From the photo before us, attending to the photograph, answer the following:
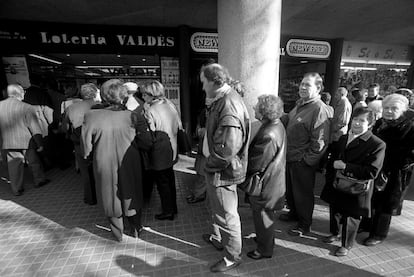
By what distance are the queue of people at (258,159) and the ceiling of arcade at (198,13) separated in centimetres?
266

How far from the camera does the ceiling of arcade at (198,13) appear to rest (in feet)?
13.8

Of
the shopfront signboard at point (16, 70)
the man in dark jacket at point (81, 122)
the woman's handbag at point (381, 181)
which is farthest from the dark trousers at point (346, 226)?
the shopfront signboard at point (16, 70)

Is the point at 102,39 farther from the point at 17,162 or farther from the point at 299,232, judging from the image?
the point at 299,232

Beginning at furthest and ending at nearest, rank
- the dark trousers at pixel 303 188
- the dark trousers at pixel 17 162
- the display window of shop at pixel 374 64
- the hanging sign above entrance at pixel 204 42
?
the display window of shop at pixel 374 64 → the hanging sign above entrance at pixel 204 42 → the dark trousers at pixel 17 162 → the dark trousers at pixel 303 188

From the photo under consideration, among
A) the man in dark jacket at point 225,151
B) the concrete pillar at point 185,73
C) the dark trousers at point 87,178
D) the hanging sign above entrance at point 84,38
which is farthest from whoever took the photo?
the concrete pillar at point 185,73

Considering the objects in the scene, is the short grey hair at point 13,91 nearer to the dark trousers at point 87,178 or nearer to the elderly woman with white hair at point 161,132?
the dark trousers at point 87,178

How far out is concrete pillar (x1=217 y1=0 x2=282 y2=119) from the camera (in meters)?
3.07

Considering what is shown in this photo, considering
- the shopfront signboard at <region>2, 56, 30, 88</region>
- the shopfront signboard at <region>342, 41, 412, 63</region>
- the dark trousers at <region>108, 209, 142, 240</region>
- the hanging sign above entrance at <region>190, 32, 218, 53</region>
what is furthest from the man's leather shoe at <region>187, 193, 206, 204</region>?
the shopfront signboard at <region>342, 41, 412, 63</region>

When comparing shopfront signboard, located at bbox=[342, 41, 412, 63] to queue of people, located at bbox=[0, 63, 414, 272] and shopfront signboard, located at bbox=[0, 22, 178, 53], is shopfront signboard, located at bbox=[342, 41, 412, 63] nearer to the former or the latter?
shopfront signboard, located at bbox=[0, 22, 178, 53]

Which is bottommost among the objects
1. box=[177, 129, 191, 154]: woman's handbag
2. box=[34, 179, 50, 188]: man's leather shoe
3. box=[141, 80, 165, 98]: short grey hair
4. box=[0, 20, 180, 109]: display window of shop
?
box=[34, 179, 50, 188]: man's leather shoe

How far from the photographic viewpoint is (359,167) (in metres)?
1.99

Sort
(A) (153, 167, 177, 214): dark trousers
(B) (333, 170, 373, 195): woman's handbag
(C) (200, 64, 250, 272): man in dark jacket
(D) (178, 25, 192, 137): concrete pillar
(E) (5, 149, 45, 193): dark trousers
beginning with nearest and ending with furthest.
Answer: (C) (200, 64, 250, 272): man in dark jacket, (B) (333, 170, 373, 195): woman's handbag, (A) (153, 167, 177, 214): dark trousers, (E) (5, 149, 45, 193): dark trousers, (D) (178, 25, 192, 137): concrete pillar

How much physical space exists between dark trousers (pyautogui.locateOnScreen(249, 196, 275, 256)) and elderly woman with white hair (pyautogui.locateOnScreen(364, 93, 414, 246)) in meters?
1.10

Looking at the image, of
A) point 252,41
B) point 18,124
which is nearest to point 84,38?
point 18,124
